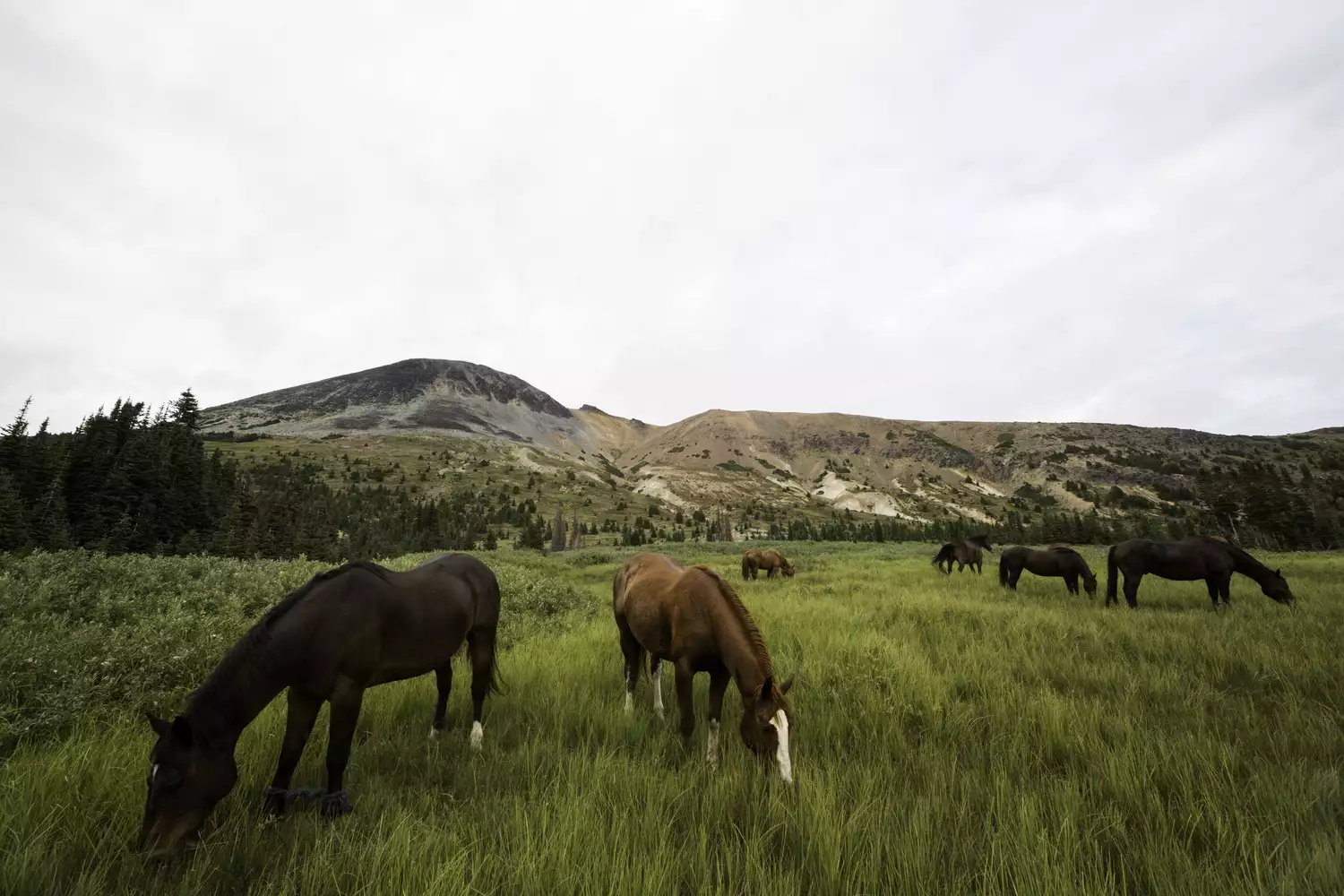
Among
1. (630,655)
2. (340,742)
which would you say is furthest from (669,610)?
(340,742)

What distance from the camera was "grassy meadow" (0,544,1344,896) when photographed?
2689 millimetres

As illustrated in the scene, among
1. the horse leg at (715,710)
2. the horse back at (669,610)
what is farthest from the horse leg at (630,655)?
the horse leg at (715,710)

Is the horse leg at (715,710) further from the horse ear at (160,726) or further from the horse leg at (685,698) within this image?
the horse ear at (160,726)

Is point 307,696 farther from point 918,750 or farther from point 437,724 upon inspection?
point 918,750

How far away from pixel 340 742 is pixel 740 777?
313 cm

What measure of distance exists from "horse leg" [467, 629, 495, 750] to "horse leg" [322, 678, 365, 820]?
4.64 feet

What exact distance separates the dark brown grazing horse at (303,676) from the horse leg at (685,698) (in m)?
2.11

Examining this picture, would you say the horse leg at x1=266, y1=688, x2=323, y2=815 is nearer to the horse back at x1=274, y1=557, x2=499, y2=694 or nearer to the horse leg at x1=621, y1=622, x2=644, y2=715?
the horse back at x1=274, y1=557, x2=499, y2=694

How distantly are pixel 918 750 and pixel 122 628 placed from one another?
383 inches

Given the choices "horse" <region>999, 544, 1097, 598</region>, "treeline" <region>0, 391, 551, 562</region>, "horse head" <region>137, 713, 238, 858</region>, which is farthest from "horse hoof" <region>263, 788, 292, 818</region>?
"treeline" <region>0, 391, 551, 562</region>

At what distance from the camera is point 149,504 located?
125ft

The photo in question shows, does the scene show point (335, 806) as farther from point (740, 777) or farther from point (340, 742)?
point (740, 777)

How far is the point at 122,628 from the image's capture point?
20.1ft

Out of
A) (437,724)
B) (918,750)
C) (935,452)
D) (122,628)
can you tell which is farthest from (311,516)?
(935,452)
